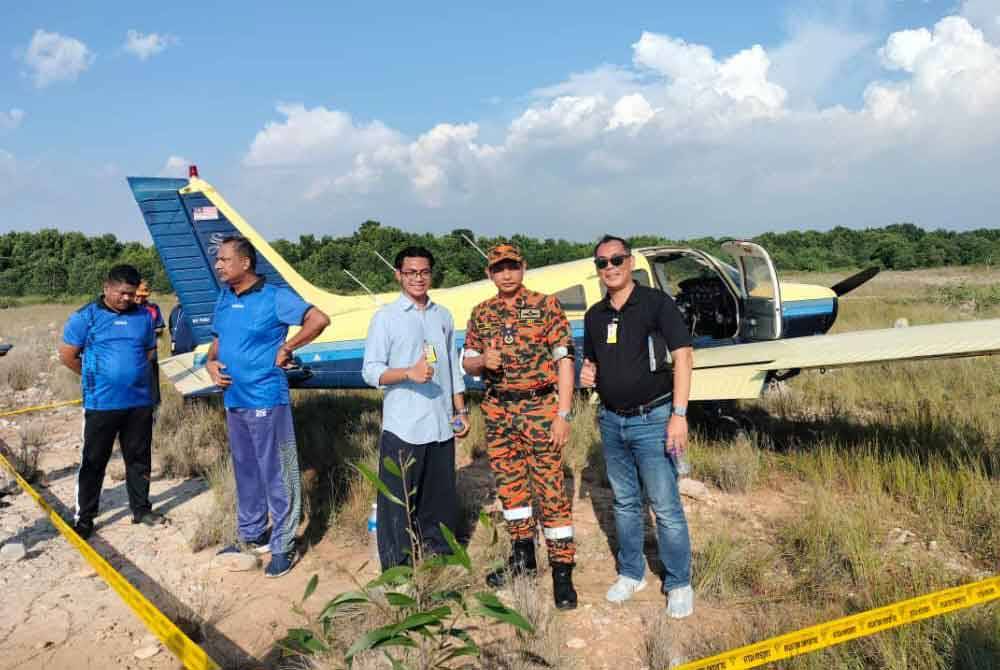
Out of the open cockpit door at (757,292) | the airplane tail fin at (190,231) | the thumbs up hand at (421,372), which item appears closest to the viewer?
the thumbs up hand at (421,372)

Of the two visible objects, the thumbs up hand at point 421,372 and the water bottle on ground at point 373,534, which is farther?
the water bottle on ground at point 373,534

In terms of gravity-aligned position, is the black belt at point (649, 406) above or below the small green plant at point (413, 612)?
above

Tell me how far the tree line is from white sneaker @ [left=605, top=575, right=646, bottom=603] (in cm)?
2533

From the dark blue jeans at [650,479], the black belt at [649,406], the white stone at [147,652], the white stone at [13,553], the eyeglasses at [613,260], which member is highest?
the eyeglasses at [613,260]

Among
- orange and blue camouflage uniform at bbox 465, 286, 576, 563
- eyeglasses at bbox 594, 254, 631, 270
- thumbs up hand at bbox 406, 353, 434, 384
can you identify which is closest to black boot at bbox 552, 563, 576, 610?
orange and blue camouflage uniform at bbox 465, 286, 576, 563

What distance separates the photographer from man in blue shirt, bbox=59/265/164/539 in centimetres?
437

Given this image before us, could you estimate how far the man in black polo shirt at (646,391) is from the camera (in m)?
2.89

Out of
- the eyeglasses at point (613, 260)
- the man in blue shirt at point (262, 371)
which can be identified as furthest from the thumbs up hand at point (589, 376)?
the man in blue shirt at point (262, 371)

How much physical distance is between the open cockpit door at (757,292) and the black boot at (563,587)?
13.6 feet

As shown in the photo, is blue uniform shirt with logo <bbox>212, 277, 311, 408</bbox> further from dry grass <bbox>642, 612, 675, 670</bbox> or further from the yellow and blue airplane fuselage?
the yellow and blue airplane fuselage

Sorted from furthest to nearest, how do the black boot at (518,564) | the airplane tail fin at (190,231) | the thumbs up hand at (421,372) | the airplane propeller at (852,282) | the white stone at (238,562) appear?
the airplane propeller at (852,282), the airplane tail fin at (190,231), the white stone at (238,562), the black boot at (518,564), the thumbs up hand at (421,372)

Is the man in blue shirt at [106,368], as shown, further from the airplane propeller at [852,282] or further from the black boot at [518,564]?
the airplane propeller at [852,282]

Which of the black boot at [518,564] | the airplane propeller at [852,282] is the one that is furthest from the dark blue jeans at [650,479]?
the airplane propeller at [852,282]

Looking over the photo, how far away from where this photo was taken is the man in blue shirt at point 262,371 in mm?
3629
